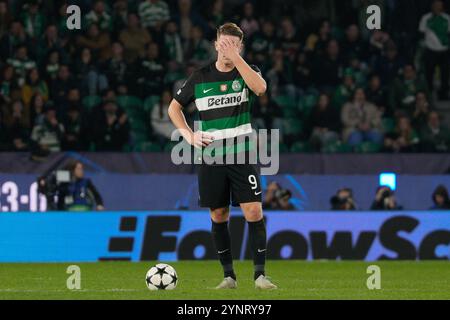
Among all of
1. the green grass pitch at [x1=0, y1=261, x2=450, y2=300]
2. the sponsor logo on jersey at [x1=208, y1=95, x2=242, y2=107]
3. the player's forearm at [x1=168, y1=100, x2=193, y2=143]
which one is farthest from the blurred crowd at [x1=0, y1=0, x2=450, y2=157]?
the sponsor logo on jersey at [x1=208, y1=95, x2=242, y2=107]

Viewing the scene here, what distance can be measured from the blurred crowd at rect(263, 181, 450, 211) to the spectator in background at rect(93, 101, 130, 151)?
2833 mm

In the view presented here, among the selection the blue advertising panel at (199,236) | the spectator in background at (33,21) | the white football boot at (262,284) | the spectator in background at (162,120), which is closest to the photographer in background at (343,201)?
the blue advertising panel at (199,236)

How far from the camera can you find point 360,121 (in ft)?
66.7

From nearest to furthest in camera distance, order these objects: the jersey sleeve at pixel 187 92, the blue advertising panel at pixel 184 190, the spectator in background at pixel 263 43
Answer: the jersey sleeve at pixel 187 92
the blue advertising panel at pixel 184 190
the spectator in background at pixel 263 43

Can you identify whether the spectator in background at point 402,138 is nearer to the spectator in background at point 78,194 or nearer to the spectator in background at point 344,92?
the spectator in background at point 344,92

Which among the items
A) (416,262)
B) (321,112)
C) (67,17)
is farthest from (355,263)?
(67,17)

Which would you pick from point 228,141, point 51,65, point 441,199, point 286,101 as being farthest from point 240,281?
point 51,65

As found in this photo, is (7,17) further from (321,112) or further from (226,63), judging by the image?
(226,63)

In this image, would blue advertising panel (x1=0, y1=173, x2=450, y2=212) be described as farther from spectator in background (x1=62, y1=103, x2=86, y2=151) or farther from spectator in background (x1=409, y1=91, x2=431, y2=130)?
spectator in background (x1=409, y1=91, x2=431, y2=130)

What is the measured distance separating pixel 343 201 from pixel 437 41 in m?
4.93

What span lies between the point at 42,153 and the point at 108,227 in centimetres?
260

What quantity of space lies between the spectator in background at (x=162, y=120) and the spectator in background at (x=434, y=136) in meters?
4.30

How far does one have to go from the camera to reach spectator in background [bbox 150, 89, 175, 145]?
1984 centimetres

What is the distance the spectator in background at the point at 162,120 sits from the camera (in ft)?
65.1
